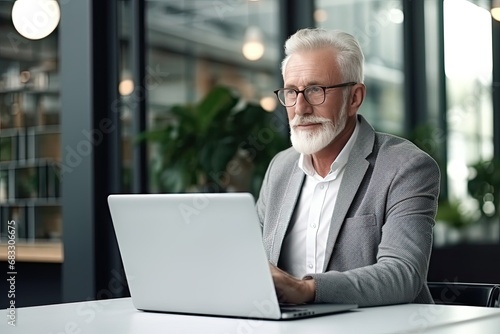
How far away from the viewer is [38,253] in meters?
4.63

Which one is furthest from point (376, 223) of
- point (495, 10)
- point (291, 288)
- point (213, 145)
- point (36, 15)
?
point (495, 10)

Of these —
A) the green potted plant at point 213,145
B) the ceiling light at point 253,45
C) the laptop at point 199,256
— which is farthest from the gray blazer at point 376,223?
the ceiling light at point 253,45

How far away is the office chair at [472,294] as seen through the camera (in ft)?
7.30

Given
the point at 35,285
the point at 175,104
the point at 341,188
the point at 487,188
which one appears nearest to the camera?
the point at 341,188

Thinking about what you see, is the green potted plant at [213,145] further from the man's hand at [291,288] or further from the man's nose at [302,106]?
the man's hand at [291,288]

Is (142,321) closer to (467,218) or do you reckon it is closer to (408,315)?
(408,315)

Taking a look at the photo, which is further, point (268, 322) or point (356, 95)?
point (356, 95)

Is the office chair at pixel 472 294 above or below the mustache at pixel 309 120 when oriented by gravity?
below

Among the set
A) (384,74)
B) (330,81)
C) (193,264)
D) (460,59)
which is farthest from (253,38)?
(193,264)

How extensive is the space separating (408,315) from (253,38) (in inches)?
178

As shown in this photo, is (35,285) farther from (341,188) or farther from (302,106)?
(341,188)

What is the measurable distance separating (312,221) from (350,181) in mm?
189

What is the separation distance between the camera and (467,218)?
270 inches

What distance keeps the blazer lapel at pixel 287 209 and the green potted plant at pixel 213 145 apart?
1834mm
